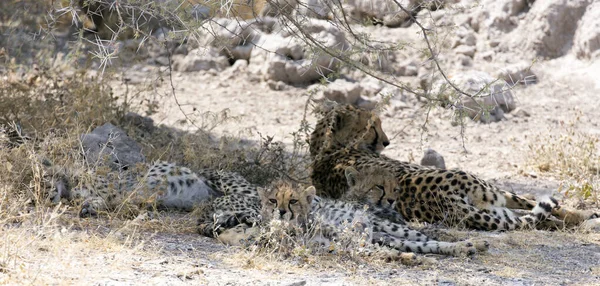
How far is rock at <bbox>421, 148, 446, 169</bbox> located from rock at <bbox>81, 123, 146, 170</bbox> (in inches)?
117

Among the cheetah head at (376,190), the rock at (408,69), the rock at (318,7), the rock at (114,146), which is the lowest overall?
the cheetah head at (376,190)

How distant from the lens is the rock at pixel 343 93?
10.6 meters

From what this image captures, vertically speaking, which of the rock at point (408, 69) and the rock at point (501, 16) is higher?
the rock at point (501, 16)

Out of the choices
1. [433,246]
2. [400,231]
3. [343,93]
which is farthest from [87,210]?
[343,93]

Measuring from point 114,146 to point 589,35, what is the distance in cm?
657

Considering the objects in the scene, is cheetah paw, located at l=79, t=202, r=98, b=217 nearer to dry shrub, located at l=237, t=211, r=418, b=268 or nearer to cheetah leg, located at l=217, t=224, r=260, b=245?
cheetah leg, located at l=217, t=224, r=260, b=245

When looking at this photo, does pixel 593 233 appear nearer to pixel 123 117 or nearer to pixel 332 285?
pixel 332 285

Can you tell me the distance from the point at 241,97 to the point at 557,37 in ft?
13.6

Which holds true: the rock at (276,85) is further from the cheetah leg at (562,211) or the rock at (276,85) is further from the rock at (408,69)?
the cheetah leg at (562,211)

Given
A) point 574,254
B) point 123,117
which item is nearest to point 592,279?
point 574,254

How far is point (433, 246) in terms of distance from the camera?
5.60m

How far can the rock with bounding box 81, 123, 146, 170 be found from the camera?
23.7 feet

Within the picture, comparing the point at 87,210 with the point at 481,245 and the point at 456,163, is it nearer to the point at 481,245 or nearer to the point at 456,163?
the point at 481,245

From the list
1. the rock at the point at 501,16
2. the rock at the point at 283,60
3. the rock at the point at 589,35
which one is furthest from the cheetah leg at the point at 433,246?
the rock at the point at 501,16
